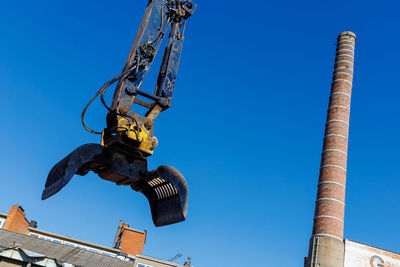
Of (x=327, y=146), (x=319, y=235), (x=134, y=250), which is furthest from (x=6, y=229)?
(x=327, y=146)

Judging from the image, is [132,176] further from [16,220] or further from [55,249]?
[16,220]

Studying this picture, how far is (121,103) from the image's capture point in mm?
5094

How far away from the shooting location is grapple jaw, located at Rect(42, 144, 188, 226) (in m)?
4.55

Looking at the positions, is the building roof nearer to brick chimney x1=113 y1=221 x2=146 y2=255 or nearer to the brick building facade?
the brick building facade

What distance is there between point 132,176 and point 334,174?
24.9 meters

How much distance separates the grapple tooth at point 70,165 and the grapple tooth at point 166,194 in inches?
27.8

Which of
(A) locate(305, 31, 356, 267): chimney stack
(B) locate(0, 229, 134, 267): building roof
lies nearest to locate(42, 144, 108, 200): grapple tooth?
(B) locate(0, 229, 134, 267): building roof

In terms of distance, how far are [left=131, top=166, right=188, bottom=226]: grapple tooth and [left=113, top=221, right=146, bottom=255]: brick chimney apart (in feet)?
78.4

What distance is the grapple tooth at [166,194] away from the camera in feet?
16.4

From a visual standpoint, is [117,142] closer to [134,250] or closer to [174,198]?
[174,198]

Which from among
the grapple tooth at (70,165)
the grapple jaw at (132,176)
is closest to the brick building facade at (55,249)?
the grapple jaw at (132,176)

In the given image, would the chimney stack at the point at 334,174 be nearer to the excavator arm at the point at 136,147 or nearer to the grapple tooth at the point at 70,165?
Result: the excavator arm at the point at 136,147

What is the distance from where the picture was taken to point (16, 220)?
83.6 ft

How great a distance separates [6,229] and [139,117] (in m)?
22.0
